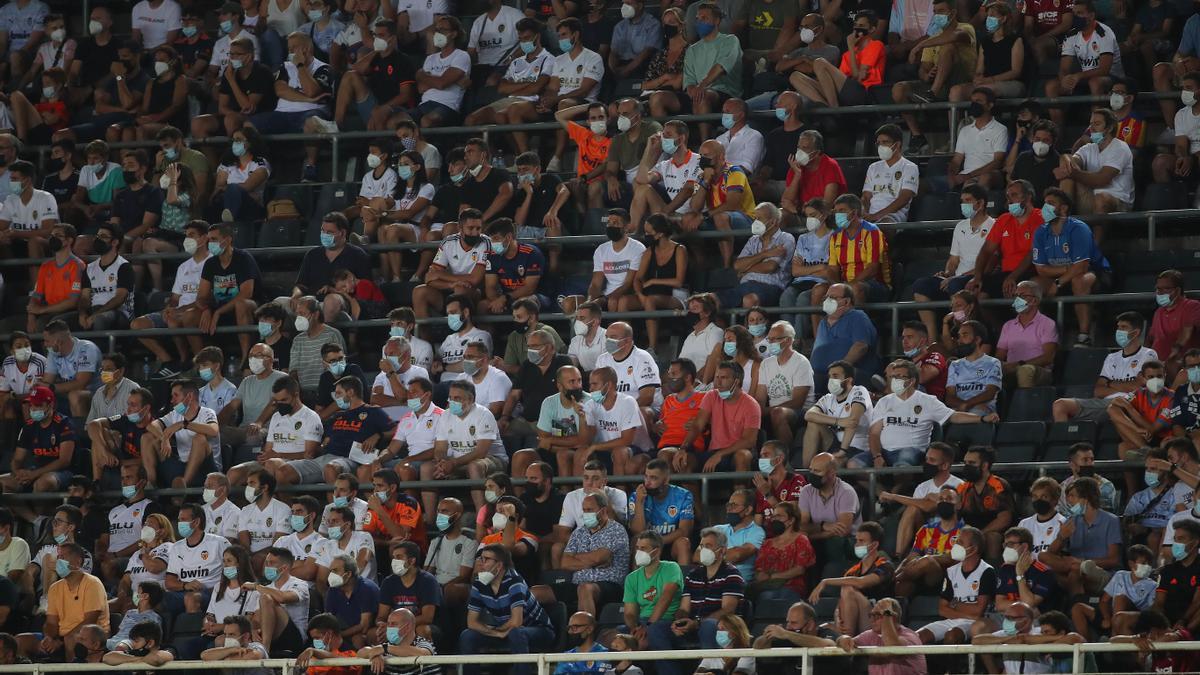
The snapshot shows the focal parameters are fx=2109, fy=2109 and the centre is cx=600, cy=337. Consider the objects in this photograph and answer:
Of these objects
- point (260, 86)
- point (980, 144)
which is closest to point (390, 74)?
point (260, 86)

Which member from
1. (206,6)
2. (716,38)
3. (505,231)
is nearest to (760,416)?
(505,231)

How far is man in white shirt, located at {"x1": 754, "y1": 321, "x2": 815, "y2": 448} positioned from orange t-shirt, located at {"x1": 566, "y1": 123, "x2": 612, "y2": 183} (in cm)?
305

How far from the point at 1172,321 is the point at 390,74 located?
7.53m

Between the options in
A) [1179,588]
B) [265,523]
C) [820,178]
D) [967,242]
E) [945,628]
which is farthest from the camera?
[820,178]

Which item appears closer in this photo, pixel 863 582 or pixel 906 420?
pixel 863 582

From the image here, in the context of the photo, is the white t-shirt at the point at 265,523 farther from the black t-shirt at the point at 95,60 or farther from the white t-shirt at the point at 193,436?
the black t-shirt at the point at 95,60

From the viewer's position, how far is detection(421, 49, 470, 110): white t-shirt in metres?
18.8

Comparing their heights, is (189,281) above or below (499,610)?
above

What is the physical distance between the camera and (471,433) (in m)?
15.4

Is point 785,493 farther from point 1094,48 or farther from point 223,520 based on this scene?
point 1094,48

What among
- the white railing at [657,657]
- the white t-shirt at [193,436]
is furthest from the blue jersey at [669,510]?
the white t-shirt at [193,436]

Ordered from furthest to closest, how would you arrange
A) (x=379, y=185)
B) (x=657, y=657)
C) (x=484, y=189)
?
(x=379, y=185), (x=484, y=189), (x=657, y=657)

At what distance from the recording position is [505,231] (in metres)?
16.6

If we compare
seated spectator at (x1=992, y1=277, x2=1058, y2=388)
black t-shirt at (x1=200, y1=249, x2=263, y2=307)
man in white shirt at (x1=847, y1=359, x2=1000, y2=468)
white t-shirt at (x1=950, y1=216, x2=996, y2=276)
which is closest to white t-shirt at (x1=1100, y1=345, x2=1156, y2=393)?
seated spectator at (x1=992, y1=277, x2=1058, y2=388)
